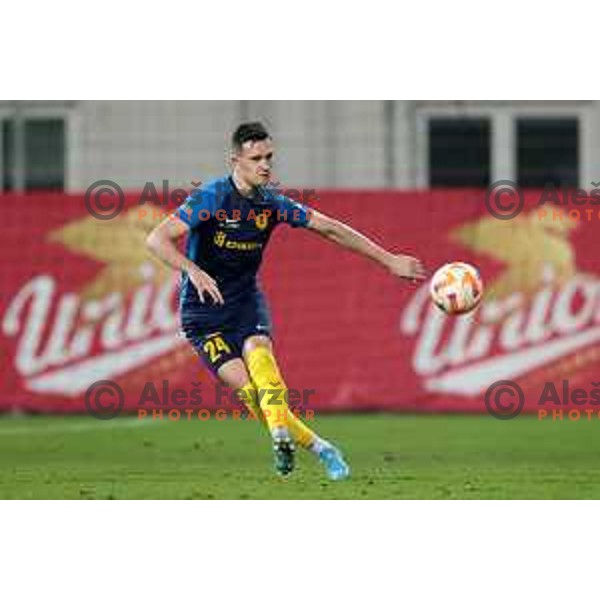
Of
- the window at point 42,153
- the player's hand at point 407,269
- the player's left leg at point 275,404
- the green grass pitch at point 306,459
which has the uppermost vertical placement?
the window at point 42,153

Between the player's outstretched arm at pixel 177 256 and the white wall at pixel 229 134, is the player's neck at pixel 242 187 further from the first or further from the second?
the white wall at pixel 229 134

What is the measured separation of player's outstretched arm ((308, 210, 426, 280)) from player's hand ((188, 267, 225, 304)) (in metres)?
1.16

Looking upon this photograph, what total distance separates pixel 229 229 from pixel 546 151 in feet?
47.0

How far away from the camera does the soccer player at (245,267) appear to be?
1212 centimetres

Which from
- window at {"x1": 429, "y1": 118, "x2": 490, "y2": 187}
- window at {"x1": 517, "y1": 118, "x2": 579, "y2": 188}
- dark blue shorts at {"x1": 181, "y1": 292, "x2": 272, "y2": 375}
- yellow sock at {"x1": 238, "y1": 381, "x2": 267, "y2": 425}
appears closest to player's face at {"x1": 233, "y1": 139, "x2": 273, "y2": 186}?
dark blue shorts at {"x1": 181, "y1": 292, "x2": 272, "y2": 375}

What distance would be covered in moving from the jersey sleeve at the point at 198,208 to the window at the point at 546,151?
14050 mm

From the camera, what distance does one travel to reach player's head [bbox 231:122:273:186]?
12.1 m

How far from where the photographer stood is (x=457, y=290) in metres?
12.8

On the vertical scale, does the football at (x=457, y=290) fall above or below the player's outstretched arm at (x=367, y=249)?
Answer: below

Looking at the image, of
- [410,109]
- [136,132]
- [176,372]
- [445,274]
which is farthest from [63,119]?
[445,274]

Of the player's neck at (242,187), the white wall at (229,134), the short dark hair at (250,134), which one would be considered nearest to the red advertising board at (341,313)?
the white wall at (229,134)

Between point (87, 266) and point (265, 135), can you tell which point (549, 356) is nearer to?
point (87, 266)

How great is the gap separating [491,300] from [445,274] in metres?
7.77

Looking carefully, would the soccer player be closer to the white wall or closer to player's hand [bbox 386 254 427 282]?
player's hand [bbox 386 254 427 282]
